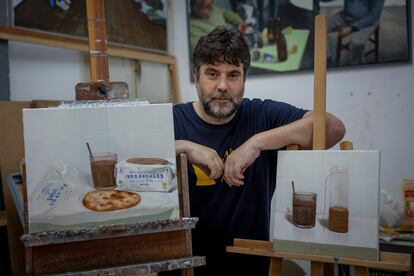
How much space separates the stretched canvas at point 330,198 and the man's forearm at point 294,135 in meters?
0.04

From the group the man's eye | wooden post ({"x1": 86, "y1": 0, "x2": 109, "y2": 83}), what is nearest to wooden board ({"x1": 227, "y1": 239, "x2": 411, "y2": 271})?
the man's eye

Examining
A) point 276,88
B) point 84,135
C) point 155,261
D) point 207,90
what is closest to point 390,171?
point 276,88

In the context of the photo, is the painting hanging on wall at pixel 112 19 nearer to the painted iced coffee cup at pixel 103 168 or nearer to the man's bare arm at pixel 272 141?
the painted iced coffee cup at pixel 103 168

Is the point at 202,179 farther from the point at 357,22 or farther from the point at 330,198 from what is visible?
the point at 357,22

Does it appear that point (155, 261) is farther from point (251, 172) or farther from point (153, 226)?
point (251, 172)

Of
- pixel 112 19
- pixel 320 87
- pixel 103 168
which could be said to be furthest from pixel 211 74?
pixel 112 19

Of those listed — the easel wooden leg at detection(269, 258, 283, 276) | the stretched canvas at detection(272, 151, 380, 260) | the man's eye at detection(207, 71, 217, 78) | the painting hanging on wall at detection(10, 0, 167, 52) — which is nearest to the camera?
the stretched canvas at detection(272, 151, 380, 260)

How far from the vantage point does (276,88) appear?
2.90 metres

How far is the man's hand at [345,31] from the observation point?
261 centimetres

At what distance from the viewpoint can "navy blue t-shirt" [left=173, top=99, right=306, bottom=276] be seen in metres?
1.40

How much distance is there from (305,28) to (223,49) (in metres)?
1.64

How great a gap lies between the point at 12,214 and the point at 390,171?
7.32 feet

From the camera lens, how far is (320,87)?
1.21m

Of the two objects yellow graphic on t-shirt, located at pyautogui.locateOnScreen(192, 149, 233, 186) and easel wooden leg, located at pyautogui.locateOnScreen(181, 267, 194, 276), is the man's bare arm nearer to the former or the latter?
yellow graphic on t-shirt, located at pyautogui.locateOnScreen(192, 149, 233, 186)
